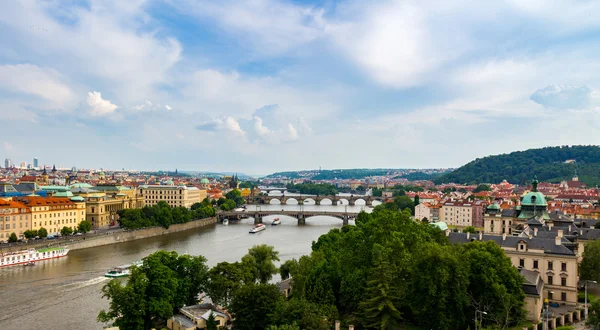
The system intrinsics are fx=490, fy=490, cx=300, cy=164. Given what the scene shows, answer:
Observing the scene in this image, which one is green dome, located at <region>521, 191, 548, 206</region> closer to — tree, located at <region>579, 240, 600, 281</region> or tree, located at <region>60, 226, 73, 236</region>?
tree, located at <region>579, 240, 600, 281</region>

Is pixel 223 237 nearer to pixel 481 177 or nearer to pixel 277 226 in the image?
pixel 277 226

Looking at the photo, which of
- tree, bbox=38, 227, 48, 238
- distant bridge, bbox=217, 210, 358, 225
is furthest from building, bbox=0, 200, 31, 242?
distant bridge, bbox=217, 210, 358, 225

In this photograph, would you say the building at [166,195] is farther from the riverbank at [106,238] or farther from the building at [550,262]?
the building at [550,262]

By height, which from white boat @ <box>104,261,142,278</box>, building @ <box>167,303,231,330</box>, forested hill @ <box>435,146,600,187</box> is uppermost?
forested hill @ <box>435,146,600,187</box>

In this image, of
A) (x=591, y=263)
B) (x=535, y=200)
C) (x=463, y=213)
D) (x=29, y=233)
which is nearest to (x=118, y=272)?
(x=29, y=233)

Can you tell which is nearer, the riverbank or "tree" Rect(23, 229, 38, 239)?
the riverbank

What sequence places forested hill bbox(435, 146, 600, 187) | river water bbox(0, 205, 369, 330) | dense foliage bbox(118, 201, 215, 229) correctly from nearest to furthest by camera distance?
river water bbox(0, 205, 369, 330) → dense foliage bbox(118, 201, 215, 229) → forested hill bbox(435, 146, 600, 187)

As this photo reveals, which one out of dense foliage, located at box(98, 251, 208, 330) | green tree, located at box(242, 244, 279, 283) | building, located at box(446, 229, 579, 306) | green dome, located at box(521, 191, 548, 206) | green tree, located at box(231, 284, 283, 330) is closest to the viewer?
green tree, located at box(231, 284, 283, 330)

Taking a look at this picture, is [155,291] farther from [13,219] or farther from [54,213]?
[54,213]
